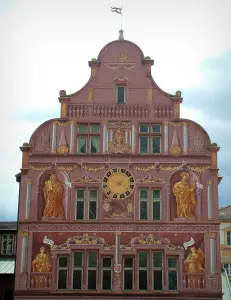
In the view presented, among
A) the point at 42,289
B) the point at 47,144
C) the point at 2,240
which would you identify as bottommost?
the point at 42,289

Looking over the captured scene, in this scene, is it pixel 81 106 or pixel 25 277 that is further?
pixel 81 106

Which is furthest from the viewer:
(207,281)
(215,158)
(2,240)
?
(2,240)

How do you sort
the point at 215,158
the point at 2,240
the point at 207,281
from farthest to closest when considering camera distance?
the point at 2,240
the point at 215,158
the point at 207,281

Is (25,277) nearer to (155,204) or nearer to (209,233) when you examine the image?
(155,204)

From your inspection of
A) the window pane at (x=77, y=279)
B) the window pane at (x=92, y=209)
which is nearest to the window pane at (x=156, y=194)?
the window pane at (x=92, y=209)

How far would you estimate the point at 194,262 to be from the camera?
25.8 metres

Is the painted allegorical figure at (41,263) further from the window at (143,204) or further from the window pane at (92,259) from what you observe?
the window at (143,204)

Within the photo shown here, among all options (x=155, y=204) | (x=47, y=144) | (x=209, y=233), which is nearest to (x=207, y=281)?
(x=209, y=233)

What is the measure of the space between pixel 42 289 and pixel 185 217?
25.8ft

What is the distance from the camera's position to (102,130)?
27.8 meters

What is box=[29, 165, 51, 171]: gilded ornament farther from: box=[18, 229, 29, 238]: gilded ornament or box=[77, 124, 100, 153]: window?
box=[18, 229, 29, 238]: gilded ornament

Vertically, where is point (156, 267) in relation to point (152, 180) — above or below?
below

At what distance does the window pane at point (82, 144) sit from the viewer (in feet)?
90.8

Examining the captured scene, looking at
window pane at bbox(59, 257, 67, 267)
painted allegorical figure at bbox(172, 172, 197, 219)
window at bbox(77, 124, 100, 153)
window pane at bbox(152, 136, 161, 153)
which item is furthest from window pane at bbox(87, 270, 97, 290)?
window pane at bbox(152, 136, 161, 153)
